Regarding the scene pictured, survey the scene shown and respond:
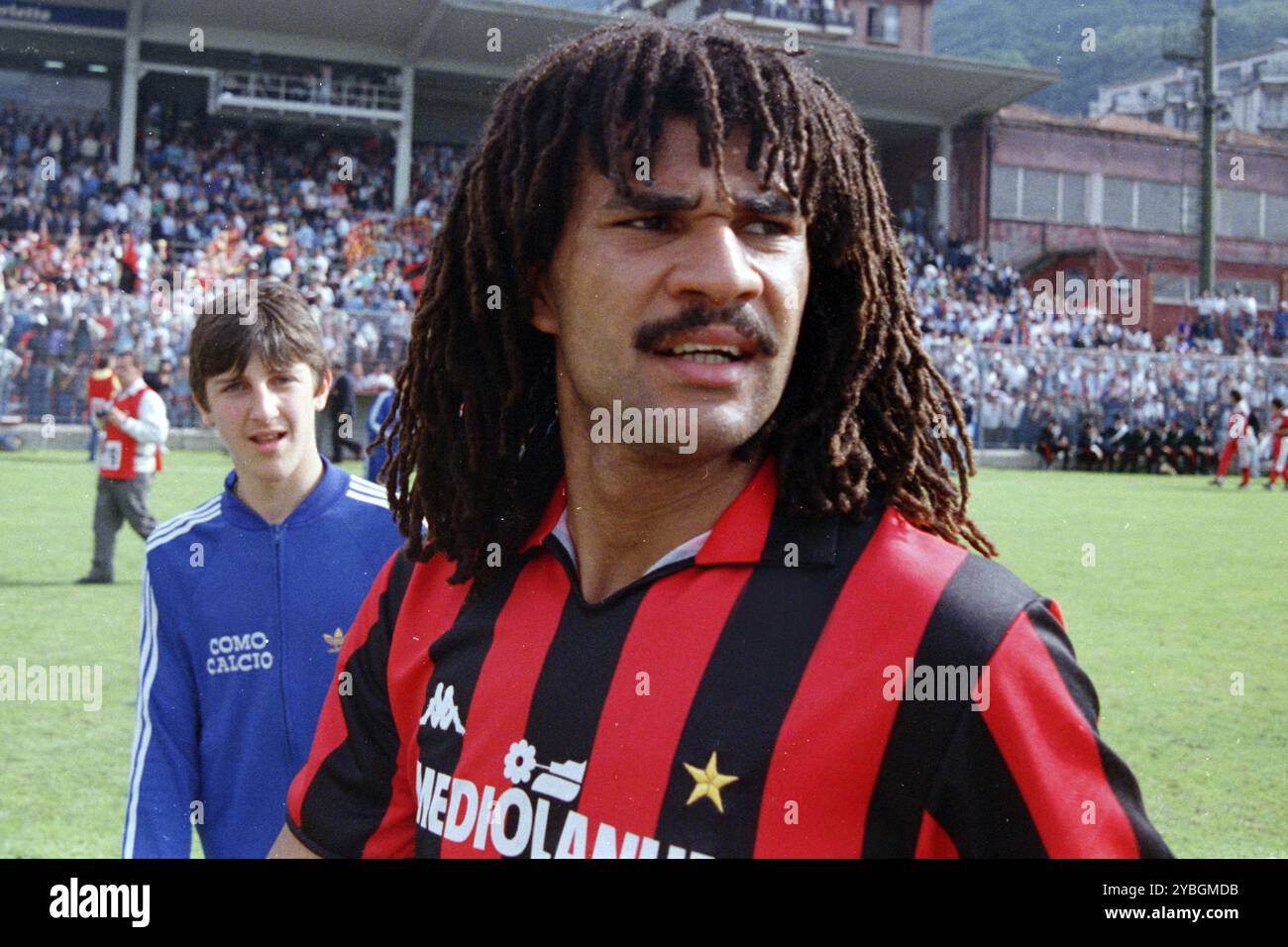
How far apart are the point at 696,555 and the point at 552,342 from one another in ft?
1.84

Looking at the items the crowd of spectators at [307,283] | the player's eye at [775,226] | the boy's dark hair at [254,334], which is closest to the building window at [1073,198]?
the crowd of spectators at [307,283]

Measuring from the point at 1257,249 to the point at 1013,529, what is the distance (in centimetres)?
3178

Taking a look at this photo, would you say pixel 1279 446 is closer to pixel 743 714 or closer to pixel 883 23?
pixel 883 23

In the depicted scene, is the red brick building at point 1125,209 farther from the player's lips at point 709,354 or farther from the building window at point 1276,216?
the player's lips at point 709,354

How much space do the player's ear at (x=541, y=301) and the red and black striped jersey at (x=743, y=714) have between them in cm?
28

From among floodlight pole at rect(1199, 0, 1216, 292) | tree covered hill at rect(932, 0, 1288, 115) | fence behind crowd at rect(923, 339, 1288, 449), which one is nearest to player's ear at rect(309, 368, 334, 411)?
tree covered hill at rect(932, 0, 1288, 115)

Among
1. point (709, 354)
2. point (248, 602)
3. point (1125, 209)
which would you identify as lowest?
point (248, 602)

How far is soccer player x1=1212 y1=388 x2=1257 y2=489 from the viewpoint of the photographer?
2427 centimetres

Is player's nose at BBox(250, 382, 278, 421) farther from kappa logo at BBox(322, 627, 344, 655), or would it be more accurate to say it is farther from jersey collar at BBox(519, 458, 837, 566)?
jersey collar at BBox(519, 458, 837, 566)

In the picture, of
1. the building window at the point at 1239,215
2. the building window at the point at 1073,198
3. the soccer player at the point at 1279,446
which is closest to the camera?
the soccer player at the point at 1279,446

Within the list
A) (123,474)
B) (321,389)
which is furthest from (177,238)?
(321,389)

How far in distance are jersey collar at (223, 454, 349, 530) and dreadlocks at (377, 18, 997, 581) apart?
1133mm

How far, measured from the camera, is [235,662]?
3078 millimetres

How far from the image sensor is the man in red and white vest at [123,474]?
977cm
